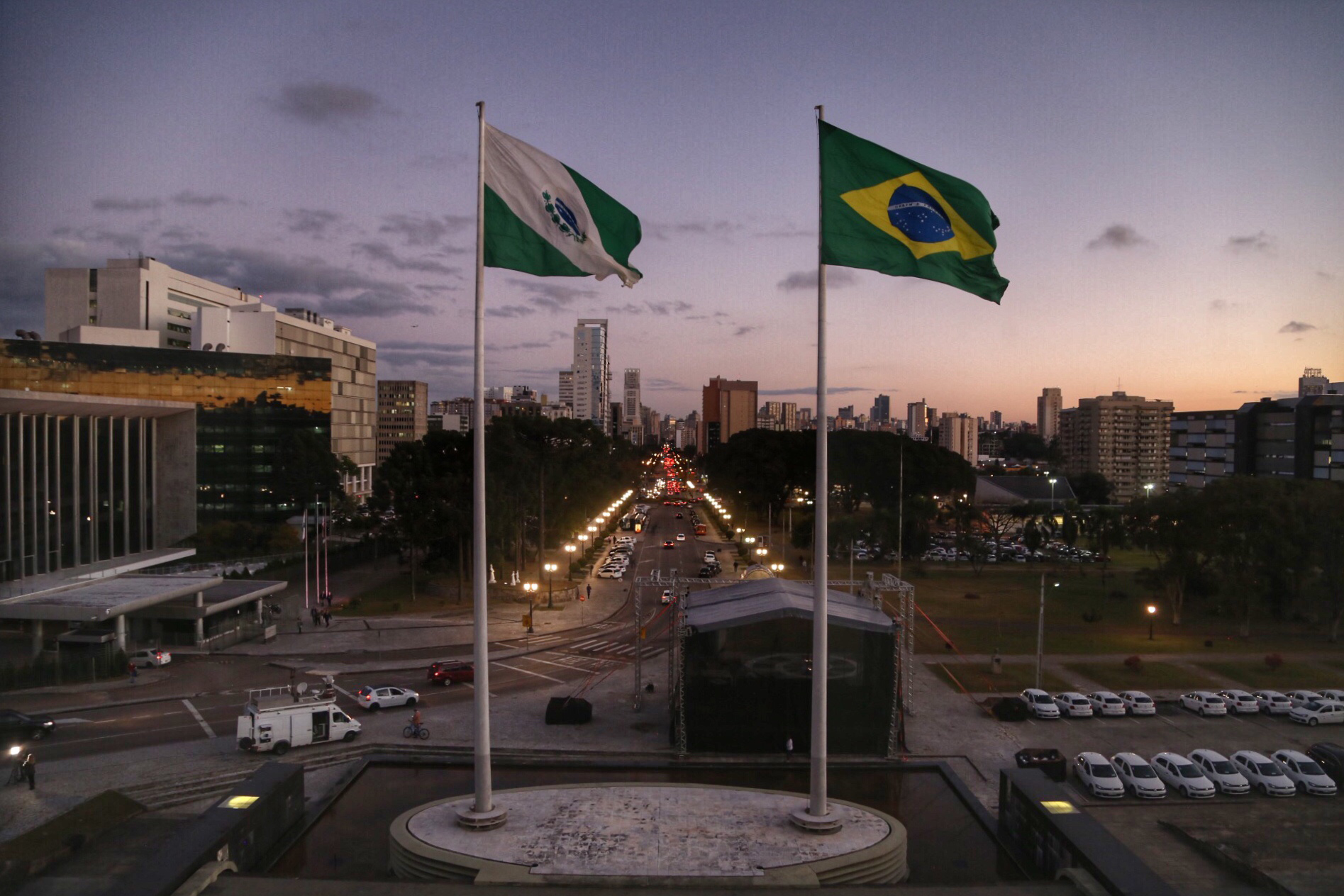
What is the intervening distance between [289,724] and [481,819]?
13022 mm

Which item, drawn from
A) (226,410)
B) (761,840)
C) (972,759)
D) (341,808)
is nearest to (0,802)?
(341,808)

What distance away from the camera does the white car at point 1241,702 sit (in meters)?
27.5

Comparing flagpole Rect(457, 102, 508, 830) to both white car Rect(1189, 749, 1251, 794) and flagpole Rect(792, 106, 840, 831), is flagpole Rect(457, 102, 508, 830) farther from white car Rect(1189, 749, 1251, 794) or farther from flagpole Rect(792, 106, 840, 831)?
white car Rect(1189, 749, 1251, 794)

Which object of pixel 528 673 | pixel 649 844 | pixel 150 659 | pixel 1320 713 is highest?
pixel 649 844

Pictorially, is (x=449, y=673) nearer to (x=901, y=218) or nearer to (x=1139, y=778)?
(x=1139, y=778)

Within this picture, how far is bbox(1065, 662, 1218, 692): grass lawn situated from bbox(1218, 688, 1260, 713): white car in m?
2.23

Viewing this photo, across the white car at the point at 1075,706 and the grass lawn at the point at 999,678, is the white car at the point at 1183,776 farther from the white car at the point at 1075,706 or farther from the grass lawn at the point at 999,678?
the grass lawn at the point at 999,678

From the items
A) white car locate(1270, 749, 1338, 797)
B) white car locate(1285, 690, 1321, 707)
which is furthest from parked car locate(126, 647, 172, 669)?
white car locate(1285, 690, 1321, 707)

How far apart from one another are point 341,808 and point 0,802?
9630 millimetres

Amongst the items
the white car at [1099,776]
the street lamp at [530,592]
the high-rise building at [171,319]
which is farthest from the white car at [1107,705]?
the high-rise building at [171,319]

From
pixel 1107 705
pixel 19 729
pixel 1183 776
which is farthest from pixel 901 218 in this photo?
pixel 19 729

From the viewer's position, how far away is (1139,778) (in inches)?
818

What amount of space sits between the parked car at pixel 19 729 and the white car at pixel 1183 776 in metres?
32.3

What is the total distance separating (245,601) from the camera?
1571 inches
